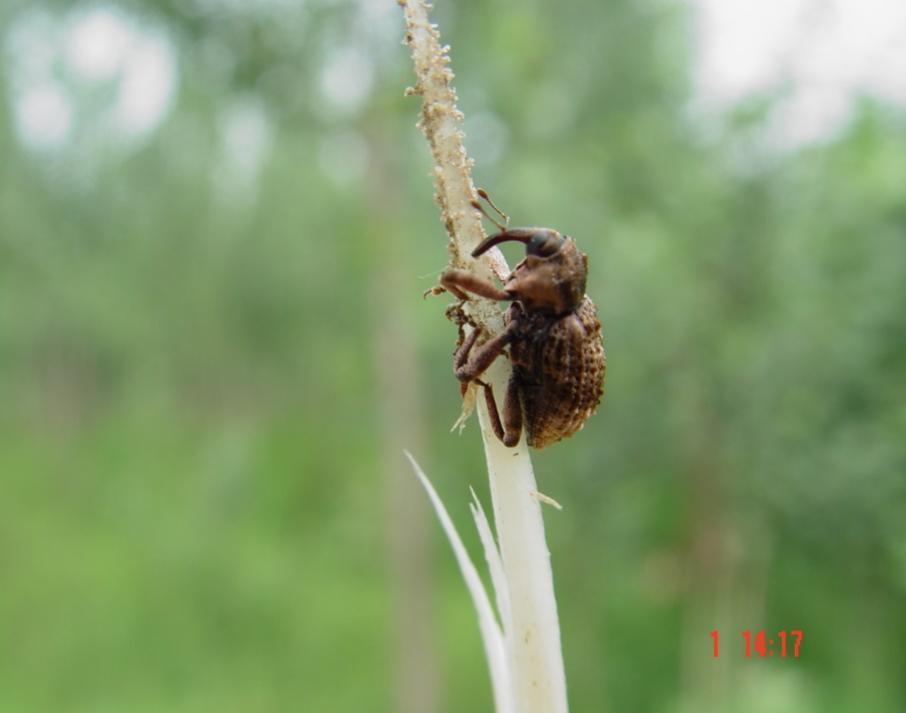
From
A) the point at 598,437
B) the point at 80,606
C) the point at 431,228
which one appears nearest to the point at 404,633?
the point at 598,437

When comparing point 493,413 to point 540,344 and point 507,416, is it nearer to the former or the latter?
point 507,416

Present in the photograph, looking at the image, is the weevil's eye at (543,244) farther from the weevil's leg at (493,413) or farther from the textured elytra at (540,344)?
the weevil's leg at (493,413)

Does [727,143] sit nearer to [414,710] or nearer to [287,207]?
[414,710]

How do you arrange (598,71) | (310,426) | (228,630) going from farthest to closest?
(310,426) < (228,630) < (598,71)
